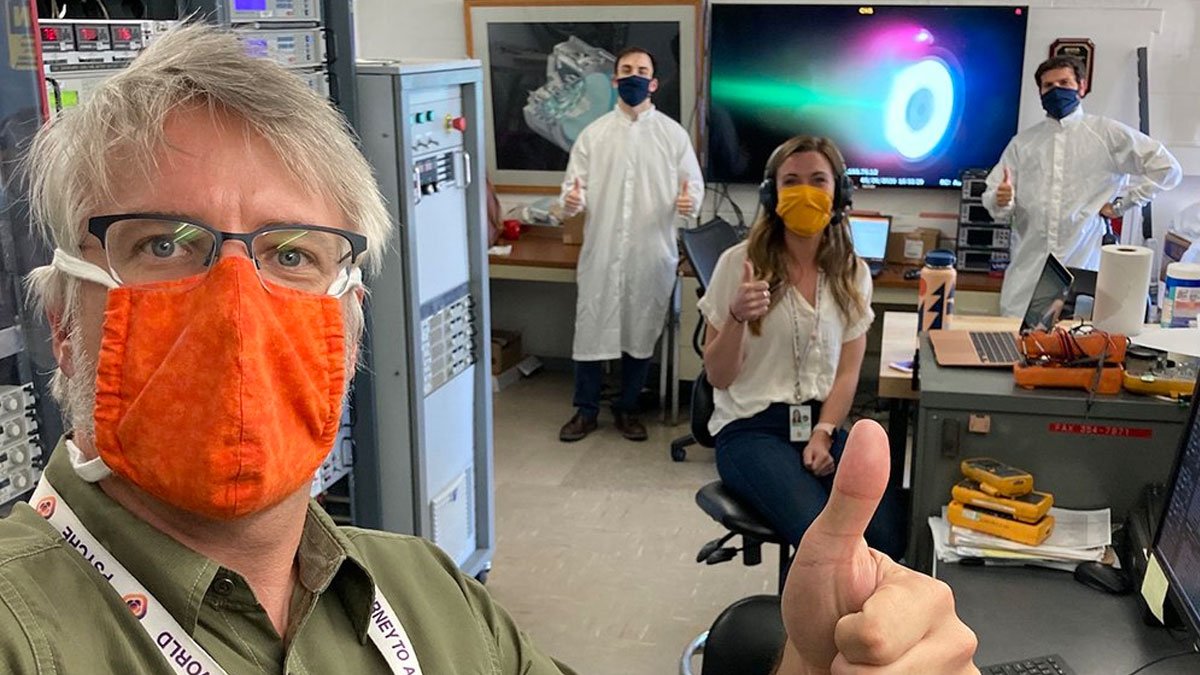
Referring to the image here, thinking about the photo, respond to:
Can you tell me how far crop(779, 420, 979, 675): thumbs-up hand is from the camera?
92 cm

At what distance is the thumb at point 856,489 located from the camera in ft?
2.99

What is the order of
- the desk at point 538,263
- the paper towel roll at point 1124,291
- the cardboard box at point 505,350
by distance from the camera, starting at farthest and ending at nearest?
the cardboard box at point 505,350
the desk at point 538,263
the paper towel roll at point 1124,291

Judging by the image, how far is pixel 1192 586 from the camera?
1.46 m

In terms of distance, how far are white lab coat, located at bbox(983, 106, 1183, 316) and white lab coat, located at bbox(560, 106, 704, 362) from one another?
52.0 inches

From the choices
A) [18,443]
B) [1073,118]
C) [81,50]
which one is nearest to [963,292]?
[1073,118]

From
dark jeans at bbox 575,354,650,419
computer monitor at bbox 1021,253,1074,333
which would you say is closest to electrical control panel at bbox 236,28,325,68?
computer monitor at bbox 1021,253,1074,333

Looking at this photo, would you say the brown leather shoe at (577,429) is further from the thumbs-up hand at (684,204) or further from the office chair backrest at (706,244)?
the thumbs-up hand at (684,204)

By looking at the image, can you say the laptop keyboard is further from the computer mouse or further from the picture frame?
the picture frame

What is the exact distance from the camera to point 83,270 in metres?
Result: 1.02

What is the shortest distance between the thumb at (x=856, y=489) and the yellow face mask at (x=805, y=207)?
1750 millimetres

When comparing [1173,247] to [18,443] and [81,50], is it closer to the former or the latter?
[81,50]

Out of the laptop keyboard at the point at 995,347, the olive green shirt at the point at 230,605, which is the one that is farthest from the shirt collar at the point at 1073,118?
the olive green shirt at the point at 230,605

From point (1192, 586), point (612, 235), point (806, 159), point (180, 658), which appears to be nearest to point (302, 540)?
point (180, 658)

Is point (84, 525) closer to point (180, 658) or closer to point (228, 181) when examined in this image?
point (180, 658)
